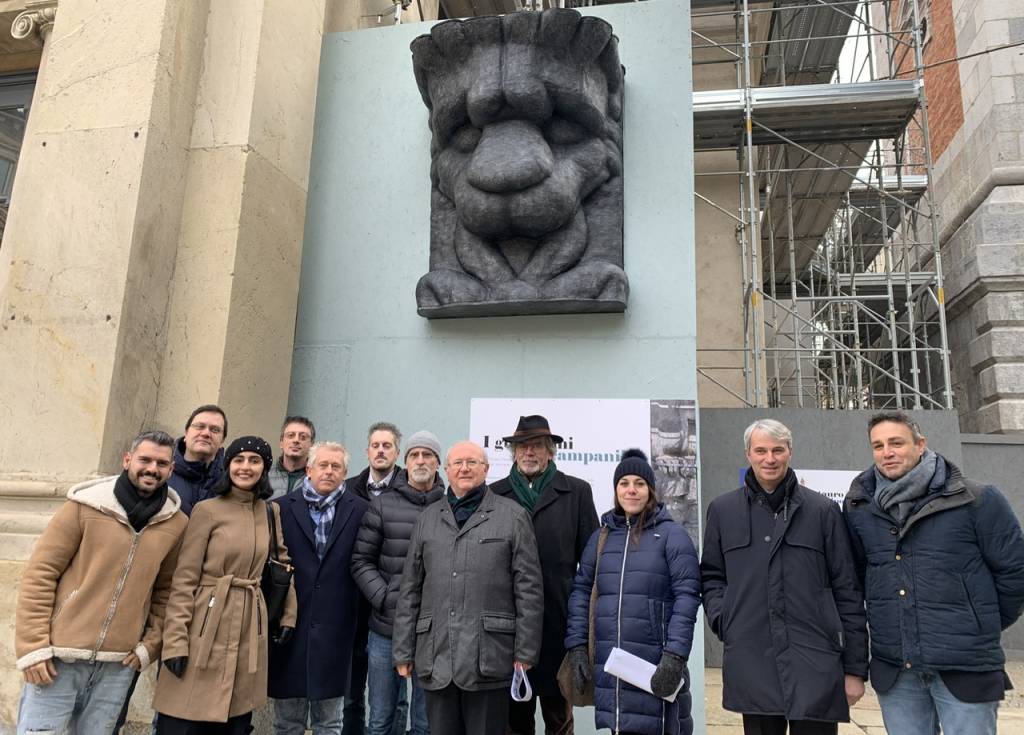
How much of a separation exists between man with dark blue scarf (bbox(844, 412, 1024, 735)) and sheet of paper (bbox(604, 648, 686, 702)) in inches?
25.2

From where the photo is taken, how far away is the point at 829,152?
316 inches

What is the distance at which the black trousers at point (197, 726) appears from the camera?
7.81ft

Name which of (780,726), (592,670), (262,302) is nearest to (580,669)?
(592,670)

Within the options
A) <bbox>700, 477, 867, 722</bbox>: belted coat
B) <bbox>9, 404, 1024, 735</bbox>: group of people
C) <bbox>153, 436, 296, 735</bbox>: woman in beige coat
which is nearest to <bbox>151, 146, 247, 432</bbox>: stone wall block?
<bbox>9, 404, 1024, 735</bbox>: group of people

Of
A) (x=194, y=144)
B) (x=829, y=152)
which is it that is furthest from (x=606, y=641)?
(x=829, y=152)

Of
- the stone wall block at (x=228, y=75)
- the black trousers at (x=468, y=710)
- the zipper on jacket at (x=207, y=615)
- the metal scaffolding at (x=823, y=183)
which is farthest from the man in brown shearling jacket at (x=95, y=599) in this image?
the metal scaffolding at (x=823, y=183)

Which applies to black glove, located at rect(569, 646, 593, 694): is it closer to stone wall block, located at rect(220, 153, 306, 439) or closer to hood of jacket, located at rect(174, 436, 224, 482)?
hood of jacket, located at rect(174, 436, 224, 482)

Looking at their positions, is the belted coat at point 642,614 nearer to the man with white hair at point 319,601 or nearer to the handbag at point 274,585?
the man with white hair at point 319,601

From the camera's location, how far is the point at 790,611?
2234 millimetres

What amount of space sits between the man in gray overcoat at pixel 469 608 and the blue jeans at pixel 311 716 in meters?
0.45

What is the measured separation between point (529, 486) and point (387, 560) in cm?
61

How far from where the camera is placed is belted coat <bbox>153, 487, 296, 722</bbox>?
2348mm

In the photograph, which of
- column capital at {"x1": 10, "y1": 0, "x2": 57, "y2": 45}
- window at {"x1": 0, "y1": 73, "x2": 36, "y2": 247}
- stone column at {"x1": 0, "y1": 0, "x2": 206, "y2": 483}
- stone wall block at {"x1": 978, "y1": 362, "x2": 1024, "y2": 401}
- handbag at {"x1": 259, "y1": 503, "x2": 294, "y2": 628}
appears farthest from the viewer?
stone wall block at {"x1": 978, "y1": 362, "x2": 1024, "y2": 401}

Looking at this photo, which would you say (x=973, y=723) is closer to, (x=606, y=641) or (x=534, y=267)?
(x=606, y=641)
